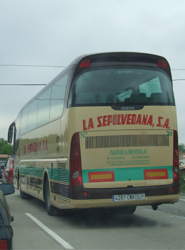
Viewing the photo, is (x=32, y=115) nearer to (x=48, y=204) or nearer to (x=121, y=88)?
(x=48, y=204)

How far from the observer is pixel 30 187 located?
14789 millimetres

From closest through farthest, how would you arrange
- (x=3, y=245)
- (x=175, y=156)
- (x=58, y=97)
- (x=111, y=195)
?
(x=3, y=245), (x=111, y=195), (x=175, y=156), (x=58, y=97)

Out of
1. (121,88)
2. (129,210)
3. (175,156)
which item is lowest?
(129,210)

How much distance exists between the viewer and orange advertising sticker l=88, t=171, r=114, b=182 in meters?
8.97

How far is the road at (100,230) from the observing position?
7.39 m

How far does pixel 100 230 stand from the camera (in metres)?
8.97

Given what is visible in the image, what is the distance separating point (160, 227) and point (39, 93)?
6.51 m

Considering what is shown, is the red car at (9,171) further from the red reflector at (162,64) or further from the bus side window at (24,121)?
the red reflector at (162,64)

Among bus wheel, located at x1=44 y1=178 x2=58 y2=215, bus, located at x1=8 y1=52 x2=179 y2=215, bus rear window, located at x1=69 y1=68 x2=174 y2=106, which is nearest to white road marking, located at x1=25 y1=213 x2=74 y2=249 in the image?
bus wheel, located at x1=44 y1=178 x2=58 y2=215

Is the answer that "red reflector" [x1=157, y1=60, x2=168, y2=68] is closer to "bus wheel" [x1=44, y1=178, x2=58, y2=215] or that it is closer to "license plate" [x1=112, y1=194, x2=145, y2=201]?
"license plate" [x1=112, y1=194, x2=145, y2=201]

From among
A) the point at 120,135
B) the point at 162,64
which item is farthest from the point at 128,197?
the point at 162,64

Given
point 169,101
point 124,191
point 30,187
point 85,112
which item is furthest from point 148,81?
point 30,187

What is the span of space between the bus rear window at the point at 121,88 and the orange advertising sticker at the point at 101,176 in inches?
58.3

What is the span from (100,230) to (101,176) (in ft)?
3.73
